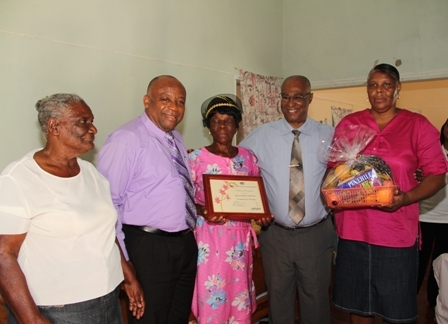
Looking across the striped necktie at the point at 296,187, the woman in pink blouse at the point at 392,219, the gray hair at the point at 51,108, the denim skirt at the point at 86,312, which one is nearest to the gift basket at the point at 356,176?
the woman in pink blouse at the point at 392,219

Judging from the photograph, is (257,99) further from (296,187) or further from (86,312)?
(86,312)

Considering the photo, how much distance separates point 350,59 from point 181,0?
2.21 meters

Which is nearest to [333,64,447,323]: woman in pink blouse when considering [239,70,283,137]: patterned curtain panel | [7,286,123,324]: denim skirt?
[7,286,123,324]: denim skirt

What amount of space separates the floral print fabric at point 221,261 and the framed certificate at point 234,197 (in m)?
0.11

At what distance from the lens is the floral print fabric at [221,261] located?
2.26 m

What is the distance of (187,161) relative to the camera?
7.27ft

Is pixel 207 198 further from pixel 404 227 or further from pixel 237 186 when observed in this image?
pixel 404 227

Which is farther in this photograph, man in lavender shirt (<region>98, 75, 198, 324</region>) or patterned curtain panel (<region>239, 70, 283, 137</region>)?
patterned curtain panel (<region>239, 70, 283, 137</region>)

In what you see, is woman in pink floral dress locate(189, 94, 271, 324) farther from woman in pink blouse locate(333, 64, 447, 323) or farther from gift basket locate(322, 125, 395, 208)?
woman in pink blouse locate(333, 64, 447, 323)

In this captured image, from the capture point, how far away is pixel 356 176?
1.98 m

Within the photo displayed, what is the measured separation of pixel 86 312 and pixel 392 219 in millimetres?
1685

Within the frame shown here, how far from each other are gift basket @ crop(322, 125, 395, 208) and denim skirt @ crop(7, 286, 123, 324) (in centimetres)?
127

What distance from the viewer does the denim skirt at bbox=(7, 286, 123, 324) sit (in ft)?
4.70

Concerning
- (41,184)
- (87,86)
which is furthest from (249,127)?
(41,184)
